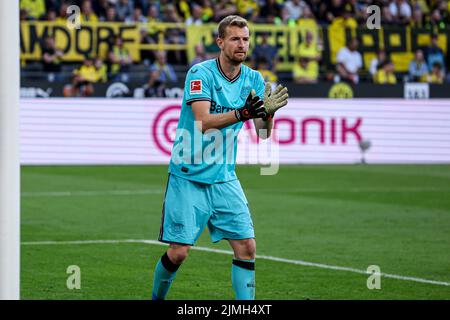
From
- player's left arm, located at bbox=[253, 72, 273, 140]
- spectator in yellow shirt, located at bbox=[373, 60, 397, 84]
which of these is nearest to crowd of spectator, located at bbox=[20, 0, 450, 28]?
spectator in yellow shirt, located at bbox=[373, 60, 397, 84]

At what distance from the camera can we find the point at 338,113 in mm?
22922

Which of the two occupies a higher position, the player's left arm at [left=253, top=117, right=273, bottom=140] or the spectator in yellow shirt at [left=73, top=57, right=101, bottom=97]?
the spectator in yellow shirt at [left=73, top=57, right=101, bottom=97]

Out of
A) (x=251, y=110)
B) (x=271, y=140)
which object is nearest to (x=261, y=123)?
(x=251, y=110)

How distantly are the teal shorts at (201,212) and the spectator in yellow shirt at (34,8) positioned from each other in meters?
17.9

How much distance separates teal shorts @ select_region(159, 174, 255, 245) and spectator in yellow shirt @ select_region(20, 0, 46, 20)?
17.9 m

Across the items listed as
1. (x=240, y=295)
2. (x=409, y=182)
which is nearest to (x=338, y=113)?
(x=409, y=182)

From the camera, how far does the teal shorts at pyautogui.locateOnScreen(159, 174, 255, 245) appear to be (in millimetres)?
7965

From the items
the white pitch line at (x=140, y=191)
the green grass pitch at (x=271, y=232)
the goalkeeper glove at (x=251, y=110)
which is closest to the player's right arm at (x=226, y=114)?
the goalkeeper glove at (x=251, y=110)

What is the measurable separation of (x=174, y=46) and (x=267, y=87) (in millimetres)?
17932

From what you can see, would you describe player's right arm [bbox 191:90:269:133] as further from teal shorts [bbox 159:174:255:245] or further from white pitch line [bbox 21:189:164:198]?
white pitch line [bbox 21:189:164:198]

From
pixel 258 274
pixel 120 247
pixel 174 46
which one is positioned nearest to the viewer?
pixel 258 274

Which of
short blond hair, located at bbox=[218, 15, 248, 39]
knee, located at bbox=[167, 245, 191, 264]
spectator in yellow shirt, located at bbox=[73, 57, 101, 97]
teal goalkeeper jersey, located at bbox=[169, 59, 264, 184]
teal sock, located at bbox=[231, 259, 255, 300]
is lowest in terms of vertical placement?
teal sock, located at bbox=[231, 259, 255, 300]

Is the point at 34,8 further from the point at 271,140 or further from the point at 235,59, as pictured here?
the point at 235,59
